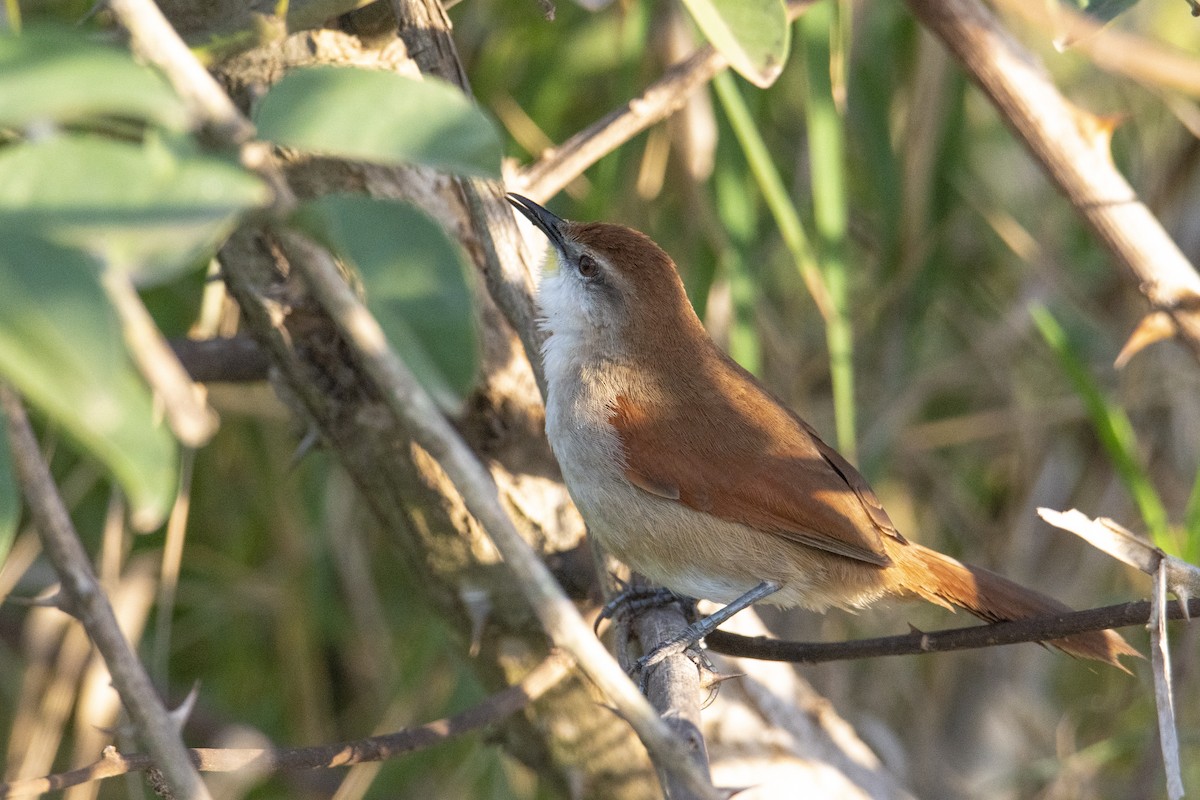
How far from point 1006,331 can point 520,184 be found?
226 cm

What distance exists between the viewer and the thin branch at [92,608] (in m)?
1.21

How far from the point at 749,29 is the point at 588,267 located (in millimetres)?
1432

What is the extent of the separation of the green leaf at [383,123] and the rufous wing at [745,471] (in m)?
1.61

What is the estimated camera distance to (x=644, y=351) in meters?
2.87

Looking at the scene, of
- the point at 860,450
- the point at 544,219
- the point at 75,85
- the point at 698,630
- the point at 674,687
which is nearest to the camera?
the point at 75,85

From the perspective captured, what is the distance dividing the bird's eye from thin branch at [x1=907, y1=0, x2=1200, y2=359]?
3.29 feet

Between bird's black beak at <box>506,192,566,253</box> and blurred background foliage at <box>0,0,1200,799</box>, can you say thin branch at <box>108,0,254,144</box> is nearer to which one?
bird's black beak at <box>506,192,566,253</box>

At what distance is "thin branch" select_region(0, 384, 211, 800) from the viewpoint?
1205 mm

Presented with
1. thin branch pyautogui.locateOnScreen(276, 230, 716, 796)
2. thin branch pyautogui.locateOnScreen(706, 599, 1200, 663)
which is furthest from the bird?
thin branch pyautogui.locateOnScreen(276, 230, 716, 796)

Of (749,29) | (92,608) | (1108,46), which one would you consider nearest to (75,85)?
(92,608)

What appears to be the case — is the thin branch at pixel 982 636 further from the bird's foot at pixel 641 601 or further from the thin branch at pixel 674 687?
the bird's foot at pixel 641 601

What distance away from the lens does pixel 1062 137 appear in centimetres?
264

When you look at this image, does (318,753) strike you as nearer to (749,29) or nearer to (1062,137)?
(749,29)

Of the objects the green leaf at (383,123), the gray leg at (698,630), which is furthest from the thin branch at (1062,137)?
the green leaf at (383,123)
